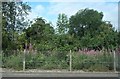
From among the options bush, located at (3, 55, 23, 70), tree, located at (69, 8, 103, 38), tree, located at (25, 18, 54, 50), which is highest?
tree, located at (69, 8, 103, 38)

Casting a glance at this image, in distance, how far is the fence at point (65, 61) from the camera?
17.9 metres

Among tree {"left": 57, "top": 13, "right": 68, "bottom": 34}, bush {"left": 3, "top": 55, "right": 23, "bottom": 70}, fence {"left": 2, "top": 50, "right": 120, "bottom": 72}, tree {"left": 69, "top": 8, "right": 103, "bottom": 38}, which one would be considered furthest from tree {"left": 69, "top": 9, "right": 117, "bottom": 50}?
bush {"left": 3, "top": 55, "right": 23, "bottom": 70}

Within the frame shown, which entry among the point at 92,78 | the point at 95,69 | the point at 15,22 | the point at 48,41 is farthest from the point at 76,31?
the point at 92,78

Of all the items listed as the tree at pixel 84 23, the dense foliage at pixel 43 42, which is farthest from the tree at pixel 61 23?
the tree at pixel 84 23

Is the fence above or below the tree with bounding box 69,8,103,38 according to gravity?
below

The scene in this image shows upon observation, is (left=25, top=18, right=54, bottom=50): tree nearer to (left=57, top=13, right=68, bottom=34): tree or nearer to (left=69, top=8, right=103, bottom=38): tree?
(left=57, top=13, right=68, bottom=34): tree

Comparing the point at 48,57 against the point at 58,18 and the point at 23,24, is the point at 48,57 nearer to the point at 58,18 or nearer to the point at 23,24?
the point at 23,24

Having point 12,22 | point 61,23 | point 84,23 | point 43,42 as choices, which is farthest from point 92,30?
point 12,22

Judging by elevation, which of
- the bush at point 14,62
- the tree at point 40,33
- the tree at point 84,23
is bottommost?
the bush at point 14,62

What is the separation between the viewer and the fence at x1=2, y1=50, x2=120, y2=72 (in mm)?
17875

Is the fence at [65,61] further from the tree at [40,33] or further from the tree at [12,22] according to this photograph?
the tree at [40,33]

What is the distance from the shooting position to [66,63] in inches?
720

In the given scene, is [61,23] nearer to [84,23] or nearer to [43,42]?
[43,42]

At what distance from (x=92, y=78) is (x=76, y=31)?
19.4m
